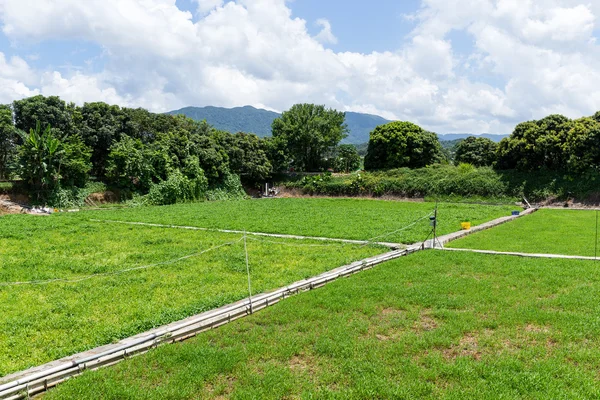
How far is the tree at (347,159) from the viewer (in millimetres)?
51331

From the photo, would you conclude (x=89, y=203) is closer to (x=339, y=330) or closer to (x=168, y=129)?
(x=168, y=129)

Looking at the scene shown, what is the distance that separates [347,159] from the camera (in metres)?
53.4

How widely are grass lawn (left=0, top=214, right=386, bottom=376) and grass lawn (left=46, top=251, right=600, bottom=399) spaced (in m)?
1.18

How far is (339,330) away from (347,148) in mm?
50074

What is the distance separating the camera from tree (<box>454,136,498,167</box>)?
46.5 metres

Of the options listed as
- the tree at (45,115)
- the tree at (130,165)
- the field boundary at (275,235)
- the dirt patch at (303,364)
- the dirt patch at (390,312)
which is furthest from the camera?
the tree at (130,165)

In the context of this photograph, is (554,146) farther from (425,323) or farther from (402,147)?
(425,323)

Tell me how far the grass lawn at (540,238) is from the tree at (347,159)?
110ft

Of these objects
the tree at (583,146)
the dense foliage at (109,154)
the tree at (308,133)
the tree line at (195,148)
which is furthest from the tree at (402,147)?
the tree at (583,146)

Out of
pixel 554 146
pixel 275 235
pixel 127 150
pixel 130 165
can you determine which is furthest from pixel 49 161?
pixel 554 146

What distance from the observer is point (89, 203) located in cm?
2973

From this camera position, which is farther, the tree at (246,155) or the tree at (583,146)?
the tree at (246,155)

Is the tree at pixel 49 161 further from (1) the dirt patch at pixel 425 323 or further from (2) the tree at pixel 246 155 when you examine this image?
(1) the dirt patch at pixel 425 323

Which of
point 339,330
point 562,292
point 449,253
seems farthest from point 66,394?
point 449,253
